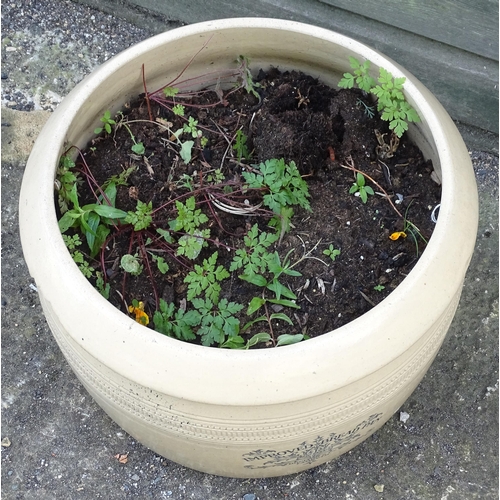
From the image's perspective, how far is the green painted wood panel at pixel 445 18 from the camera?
2014mm

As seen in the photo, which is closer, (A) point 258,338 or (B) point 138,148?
(A) point 258,338

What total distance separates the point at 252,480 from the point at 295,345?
0.81m

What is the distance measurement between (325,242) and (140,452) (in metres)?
0.84

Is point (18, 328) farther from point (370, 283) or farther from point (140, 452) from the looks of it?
point (370, 283)

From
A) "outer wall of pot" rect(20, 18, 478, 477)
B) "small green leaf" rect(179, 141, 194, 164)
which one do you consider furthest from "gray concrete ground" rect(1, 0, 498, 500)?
"small green leaf" rect(179, 141, 194, 164)

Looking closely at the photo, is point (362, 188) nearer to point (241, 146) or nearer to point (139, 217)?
point (241, 146)

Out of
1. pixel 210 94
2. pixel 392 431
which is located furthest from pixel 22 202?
pixel 392 431

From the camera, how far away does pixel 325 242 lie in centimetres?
162

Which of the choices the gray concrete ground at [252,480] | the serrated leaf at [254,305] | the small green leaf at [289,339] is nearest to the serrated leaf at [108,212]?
the serrated leaf at [254,305]

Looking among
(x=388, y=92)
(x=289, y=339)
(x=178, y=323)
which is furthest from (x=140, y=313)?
(x=388, y=92)

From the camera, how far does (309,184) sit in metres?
1.69

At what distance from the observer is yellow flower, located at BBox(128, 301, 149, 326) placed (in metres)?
1.49

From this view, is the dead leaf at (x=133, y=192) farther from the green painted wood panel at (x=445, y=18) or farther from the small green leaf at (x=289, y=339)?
the green painted wood panel at (x=445, y=18)

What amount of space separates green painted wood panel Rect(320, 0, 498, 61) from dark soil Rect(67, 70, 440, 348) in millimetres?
576
